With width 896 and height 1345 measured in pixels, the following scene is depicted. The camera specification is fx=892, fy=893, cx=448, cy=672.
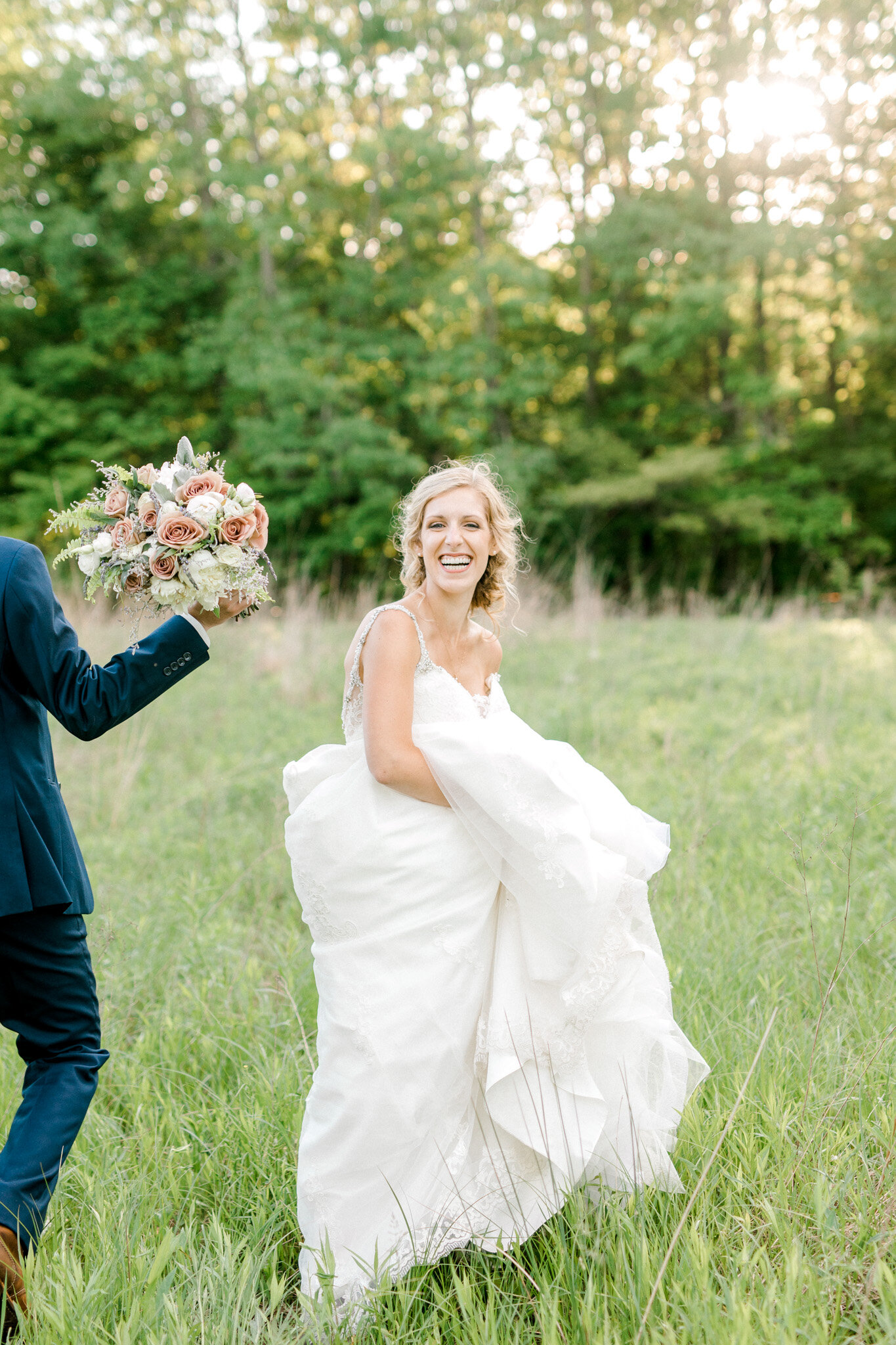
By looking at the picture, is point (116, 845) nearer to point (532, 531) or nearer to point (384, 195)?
point (532, 531)

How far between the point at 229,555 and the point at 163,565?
17cm

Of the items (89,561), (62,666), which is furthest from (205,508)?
(62,666)

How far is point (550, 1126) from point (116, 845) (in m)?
3.46

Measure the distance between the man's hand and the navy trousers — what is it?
29.8 inches

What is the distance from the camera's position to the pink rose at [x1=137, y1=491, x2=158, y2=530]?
2275 mm

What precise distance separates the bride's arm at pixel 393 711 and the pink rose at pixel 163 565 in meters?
0.52

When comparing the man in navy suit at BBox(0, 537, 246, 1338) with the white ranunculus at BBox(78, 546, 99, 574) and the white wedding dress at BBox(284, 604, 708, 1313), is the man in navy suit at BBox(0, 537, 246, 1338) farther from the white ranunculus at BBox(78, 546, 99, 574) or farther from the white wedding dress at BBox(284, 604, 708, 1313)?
the white wedding dress at BBox(284, 604, 708, 1313)

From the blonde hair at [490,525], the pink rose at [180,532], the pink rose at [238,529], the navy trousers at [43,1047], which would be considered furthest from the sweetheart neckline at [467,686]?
the navy trousers at [43,1047]

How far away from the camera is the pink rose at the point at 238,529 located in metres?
2.20

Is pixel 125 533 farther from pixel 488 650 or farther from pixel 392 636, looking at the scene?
pixel 488 650

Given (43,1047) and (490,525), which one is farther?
(490,525)

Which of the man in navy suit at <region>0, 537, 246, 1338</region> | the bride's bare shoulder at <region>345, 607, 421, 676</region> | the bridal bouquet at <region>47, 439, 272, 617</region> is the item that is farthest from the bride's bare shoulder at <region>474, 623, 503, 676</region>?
the man in navy suit at <region>0, 537, 246, 1338</region>

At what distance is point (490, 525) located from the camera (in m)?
2.68

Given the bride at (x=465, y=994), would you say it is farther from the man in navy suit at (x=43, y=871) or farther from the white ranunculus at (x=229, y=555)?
the man in navy suit at (x=43, y=871)
